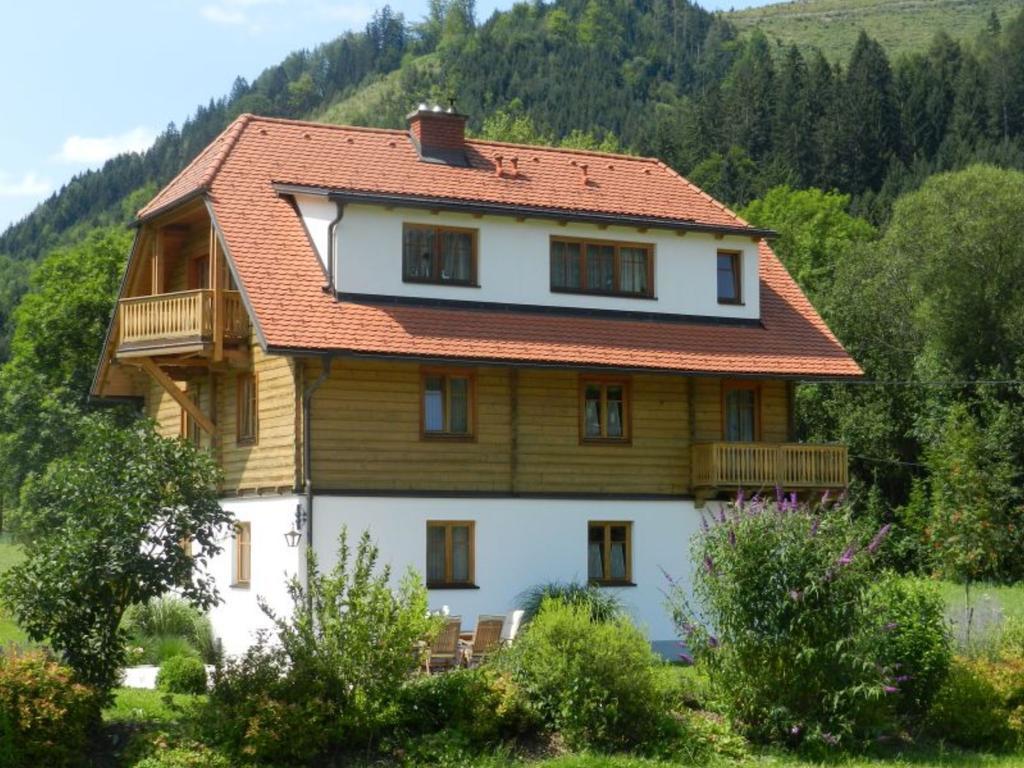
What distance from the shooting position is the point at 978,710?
20.0 meters

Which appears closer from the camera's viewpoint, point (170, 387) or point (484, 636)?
point (484, 636)

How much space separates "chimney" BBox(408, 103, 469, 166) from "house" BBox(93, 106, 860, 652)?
7 cm

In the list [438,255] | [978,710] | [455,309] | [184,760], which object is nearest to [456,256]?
[438,255]

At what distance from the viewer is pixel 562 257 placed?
3075 centimetres

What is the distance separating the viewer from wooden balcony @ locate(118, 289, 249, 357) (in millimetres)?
28438

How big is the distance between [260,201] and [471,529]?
282 inches

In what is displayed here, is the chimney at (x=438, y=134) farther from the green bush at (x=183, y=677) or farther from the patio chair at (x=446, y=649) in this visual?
the green bush at (x=183, y=677)

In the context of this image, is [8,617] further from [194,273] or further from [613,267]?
[613,267]

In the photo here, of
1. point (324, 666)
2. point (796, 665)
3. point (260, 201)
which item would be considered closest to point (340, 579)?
point (324, 666)

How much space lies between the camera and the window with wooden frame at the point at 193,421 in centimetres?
3161

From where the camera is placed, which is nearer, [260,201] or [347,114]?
[260,201]

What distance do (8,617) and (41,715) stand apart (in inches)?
422

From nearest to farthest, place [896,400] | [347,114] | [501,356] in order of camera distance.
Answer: [501,356], [896,400], [347,114]

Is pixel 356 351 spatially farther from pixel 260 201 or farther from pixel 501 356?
pixel 260 201
